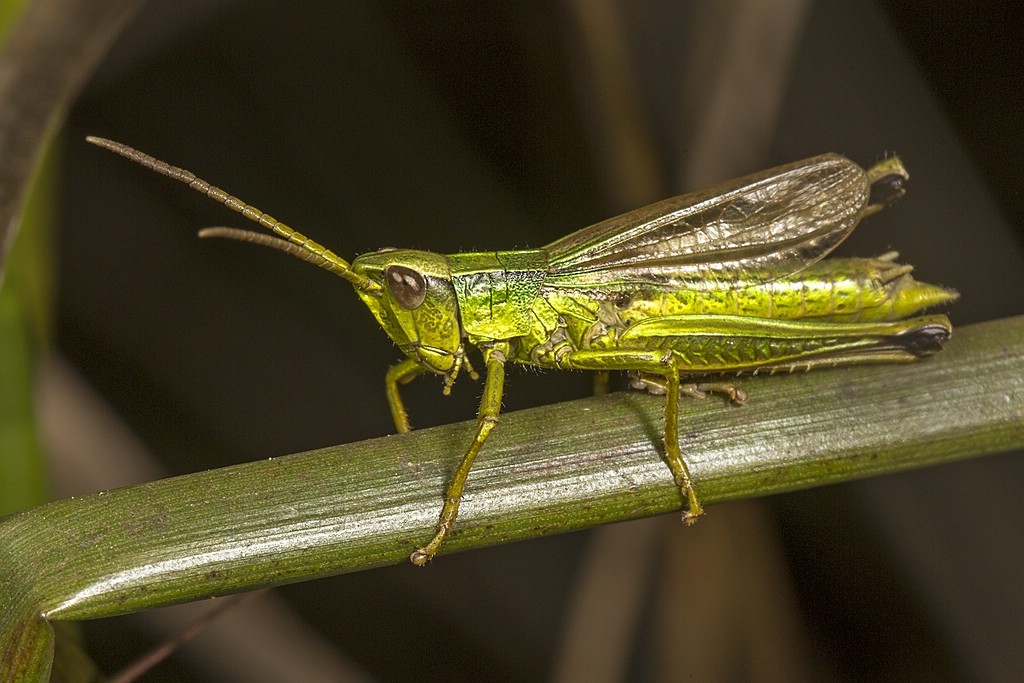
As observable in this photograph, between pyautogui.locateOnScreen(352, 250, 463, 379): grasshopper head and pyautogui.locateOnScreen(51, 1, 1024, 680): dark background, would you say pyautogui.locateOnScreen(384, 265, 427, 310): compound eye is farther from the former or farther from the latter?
pyautogui.locateOnScreen(51, 1, 1024, 680): dark background

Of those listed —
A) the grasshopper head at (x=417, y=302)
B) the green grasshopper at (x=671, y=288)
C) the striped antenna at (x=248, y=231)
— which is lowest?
the green grasshopper at (x=671, y=288)

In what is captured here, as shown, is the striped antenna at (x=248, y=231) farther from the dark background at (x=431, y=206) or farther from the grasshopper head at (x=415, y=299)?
the dark background at (x=431, y=206)

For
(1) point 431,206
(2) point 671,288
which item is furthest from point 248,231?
(1) point 431,206

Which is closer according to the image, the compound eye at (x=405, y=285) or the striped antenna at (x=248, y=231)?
the striped antenna at (x=248, y=231)

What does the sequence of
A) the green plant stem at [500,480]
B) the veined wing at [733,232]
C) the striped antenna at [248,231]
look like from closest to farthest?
the green plant stem at [500,480]
the striped antenna at [248,231]
the veined wing at [733,232]

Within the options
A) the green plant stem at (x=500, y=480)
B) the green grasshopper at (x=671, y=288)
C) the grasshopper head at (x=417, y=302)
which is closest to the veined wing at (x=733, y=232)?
the green grasshopper at (x=671, y=288)

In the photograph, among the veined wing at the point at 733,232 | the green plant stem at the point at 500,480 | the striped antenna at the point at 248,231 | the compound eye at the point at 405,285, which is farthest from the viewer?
the veined wing at the point at 733,232

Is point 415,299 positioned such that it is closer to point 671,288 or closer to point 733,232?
point 671,288

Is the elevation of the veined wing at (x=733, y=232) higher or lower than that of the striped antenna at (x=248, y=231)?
lower
